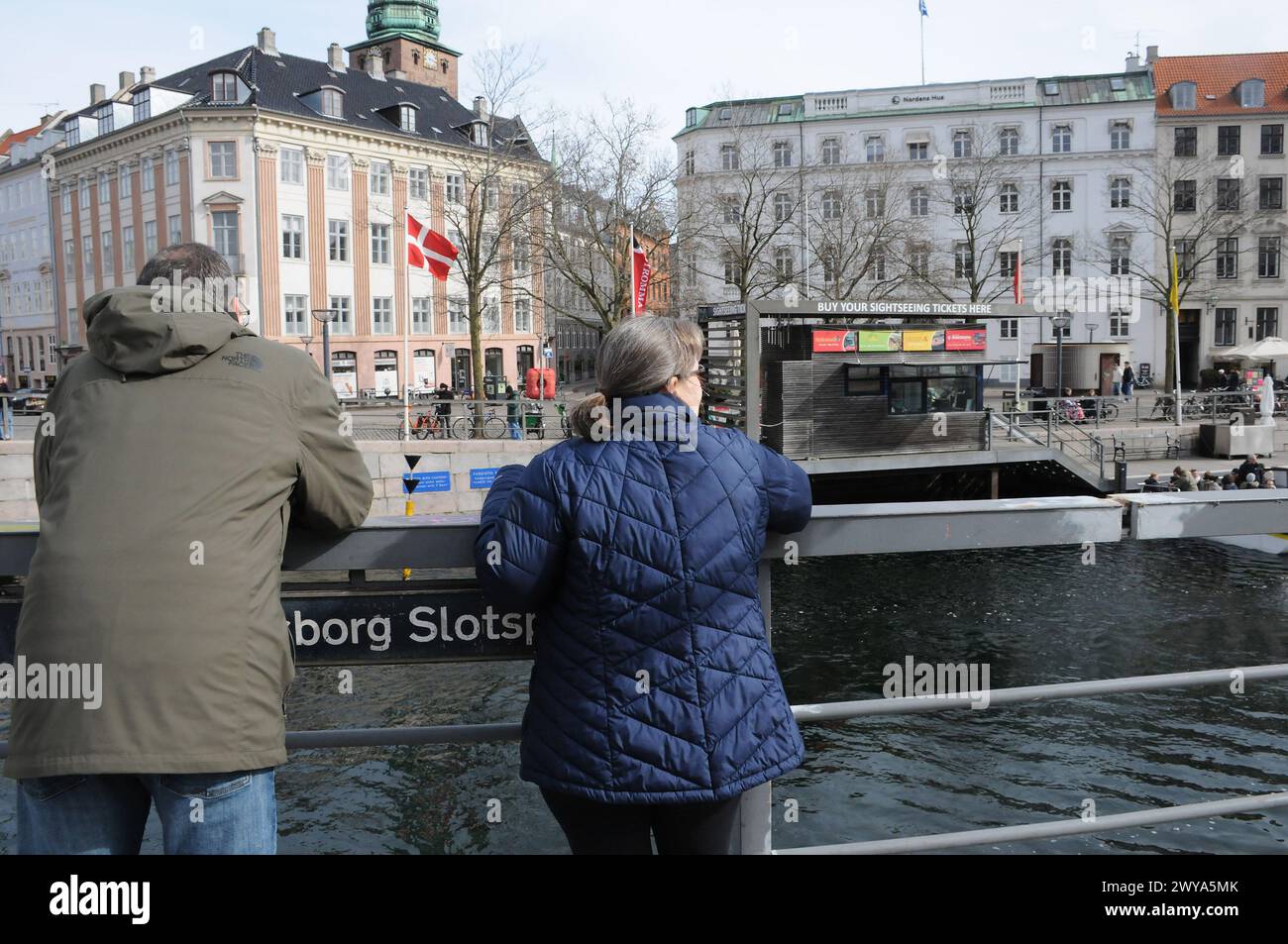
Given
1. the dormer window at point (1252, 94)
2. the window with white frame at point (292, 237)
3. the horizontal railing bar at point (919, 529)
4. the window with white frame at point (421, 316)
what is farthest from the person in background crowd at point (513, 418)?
the dormer window at point (1252, 94)

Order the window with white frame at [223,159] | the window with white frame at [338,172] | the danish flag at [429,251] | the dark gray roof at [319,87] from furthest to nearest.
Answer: the window with white frame at [338,172] → the dark gray roof at [319,87] → the window with white frame at [223,159] → the danish flag at [429,251]

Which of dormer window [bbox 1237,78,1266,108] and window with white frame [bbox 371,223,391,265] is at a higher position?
dormer window [bbox 1237,78,1266,108]

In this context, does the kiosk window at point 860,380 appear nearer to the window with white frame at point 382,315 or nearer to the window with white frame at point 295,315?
the window with white frame at point 295,315

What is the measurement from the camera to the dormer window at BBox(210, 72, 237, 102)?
5028 centimetres

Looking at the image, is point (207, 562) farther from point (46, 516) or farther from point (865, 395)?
point (865, 395)

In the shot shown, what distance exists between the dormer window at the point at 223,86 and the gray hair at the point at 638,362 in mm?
54142

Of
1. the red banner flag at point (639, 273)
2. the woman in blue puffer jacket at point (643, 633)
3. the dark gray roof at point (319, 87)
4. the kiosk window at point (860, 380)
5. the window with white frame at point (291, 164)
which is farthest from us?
the dark gray roof at point (319, 87)

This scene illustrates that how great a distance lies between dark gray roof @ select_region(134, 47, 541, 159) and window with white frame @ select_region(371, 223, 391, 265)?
4.57m

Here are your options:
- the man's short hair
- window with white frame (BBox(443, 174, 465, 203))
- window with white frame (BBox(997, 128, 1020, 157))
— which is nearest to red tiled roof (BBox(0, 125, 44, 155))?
window with white frame (BBox(443, 174, 465, 203))

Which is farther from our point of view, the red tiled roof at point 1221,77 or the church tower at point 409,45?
the church tower at point 409,45

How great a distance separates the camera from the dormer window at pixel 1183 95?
5550 cm

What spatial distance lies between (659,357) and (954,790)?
1038 centimetres

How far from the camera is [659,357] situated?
2273 mm

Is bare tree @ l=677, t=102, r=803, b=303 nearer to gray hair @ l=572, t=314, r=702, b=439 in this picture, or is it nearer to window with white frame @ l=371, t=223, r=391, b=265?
window with white frame @ l=371, t=223, r=391, b=265
